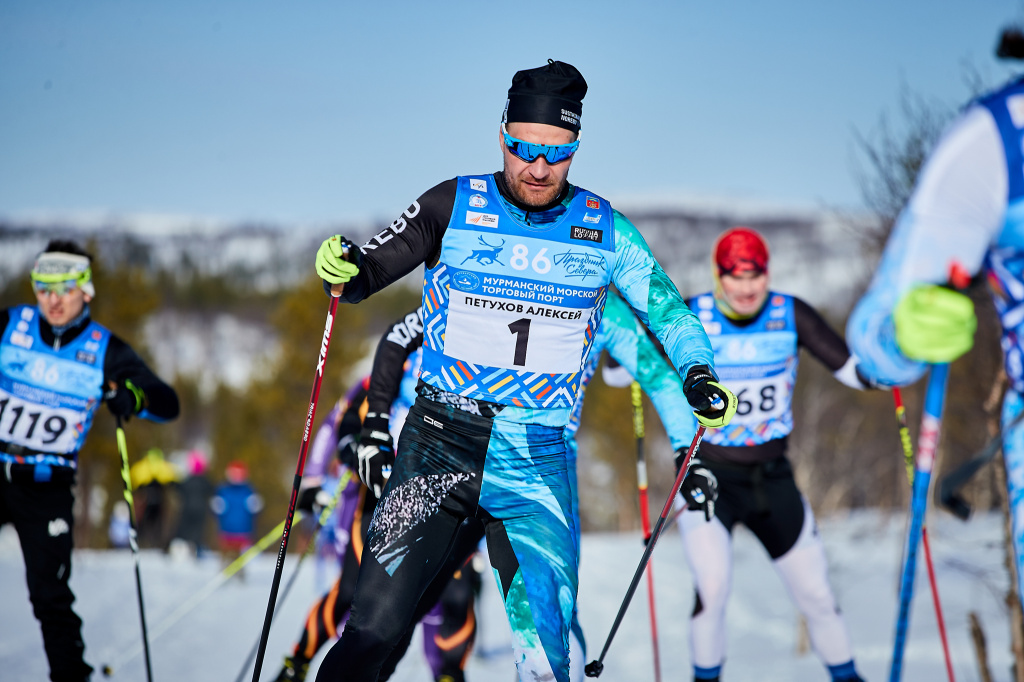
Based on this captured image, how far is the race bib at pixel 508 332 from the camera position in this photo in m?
3.11

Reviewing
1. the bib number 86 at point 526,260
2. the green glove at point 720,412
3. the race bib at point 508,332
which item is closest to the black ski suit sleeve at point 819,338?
the green glove at point 720,412

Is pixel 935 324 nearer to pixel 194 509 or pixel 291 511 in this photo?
pixel 291 511

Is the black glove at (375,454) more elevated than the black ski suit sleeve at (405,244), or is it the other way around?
the black ski suit sleeve at (405,244)

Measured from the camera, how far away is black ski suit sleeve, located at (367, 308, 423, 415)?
443 centimetres

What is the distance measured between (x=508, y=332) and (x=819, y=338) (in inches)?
94.3

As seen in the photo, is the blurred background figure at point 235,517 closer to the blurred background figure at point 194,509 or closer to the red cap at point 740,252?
the blurred background figure at point 194,509

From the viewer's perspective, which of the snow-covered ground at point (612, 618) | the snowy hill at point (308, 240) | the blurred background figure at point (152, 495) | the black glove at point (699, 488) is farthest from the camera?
the snowy hill at point (308, 240)

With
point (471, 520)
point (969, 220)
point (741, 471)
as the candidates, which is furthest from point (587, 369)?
point (969, 220)

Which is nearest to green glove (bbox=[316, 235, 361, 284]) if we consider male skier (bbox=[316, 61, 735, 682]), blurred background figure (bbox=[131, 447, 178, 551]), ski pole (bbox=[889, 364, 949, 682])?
male skier (bbox=[316, 61, 735, 682])

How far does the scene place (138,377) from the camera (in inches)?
197

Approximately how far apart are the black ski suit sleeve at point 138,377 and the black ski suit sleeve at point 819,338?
361cm

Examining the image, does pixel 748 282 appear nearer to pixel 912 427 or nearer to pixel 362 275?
pixel 362 275

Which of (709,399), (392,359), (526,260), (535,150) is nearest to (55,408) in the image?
(392,359)

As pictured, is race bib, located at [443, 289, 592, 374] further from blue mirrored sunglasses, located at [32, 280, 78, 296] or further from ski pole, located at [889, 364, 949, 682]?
blue mirrored sunglasses, located at [32, 280, 78, 296]
